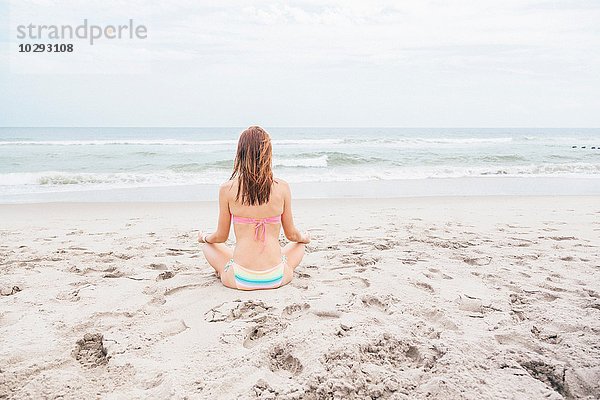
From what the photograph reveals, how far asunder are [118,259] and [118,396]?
261cm

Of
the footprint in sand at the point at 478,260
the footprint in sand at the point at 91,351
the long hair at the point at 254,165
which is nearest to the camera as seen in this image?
the footprint in sand at the point at 91,351

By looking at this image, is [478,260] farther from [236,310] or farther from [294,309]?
[236,310]

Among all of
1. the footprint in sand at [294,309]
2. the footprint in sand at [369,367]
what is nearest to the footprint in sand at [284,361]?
the footprint in sand at [369,367]

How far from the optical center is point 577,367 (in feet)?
8.42

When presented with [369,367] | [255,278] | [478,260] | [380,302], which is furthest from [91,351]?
[478,260]

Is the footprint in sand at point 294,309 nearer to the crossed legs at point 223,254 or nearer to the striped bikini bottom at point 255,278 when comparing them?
the striped bikini bottom at point 255,278

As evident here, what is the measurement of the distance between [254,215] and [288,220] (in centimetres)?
31

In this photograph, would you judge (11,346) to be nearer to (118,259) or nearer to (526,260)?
(118,259)

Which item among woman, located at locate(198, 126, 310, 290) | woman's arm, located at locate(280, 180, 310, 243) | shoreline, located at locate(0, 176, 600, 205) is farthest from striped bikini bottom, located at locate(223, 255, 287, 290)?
shoreline, located at locate(0, 176, 600, 205)

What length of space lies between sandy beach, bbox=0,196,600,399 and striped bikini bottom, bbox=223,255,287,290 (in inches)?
3.6

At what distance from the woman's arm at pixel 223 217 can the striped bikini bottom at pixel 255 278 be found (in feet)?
0.92

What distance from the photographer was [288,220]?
3.93 metres

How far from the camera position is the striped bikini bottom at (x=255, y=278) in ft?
12.3

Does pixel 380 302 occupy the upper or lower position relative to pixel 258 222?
lower
